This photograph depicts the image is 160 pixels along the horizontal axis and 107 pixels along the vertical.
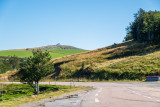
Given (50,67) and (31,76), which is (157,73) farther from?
(31,76)

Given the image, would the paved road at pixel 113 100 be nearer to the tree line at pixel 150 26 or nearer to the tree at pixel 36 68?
the tree at pixel 36 68

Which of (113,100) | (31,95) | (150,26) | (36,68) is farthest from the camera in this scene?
(150,26)

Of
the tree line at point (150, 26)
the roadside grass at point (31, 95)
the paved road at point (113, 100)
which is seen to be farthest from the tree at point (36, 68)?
the tree line at point (150, 26)

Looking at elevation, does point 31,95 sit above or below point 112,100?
below

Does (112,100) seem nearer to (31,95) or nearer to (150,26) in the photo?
(31,95)

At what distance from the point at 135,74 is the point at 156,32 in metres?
33.5

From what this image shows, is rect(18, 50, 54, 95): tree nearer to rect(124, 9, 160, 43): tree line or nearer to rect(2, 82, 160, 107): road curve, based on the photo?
rect(2, 82, 160, 107): road curve

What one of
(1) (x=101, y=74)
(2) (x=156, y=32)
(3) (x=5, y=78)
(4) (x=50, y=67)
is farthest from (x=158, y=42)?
(3) (x=5, y=78)

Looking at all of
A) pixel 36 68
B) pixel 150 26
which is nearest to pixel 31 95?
pixel 36 68

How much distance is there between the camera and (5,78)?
7250 cm

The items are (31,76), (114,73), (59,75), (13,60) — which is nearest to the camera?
(31,76)

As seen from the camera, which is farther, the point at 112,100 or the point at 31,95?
the point at 31,95

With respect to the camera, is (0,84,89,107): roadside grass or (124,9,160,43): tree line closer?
(0,84,89,107): roadside grass

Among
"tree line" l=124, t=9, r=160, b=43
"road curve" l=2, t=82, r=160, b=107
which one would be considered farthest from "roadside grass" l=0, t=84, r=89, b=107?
"tree line" l=124, t=9, r=160, b=43
